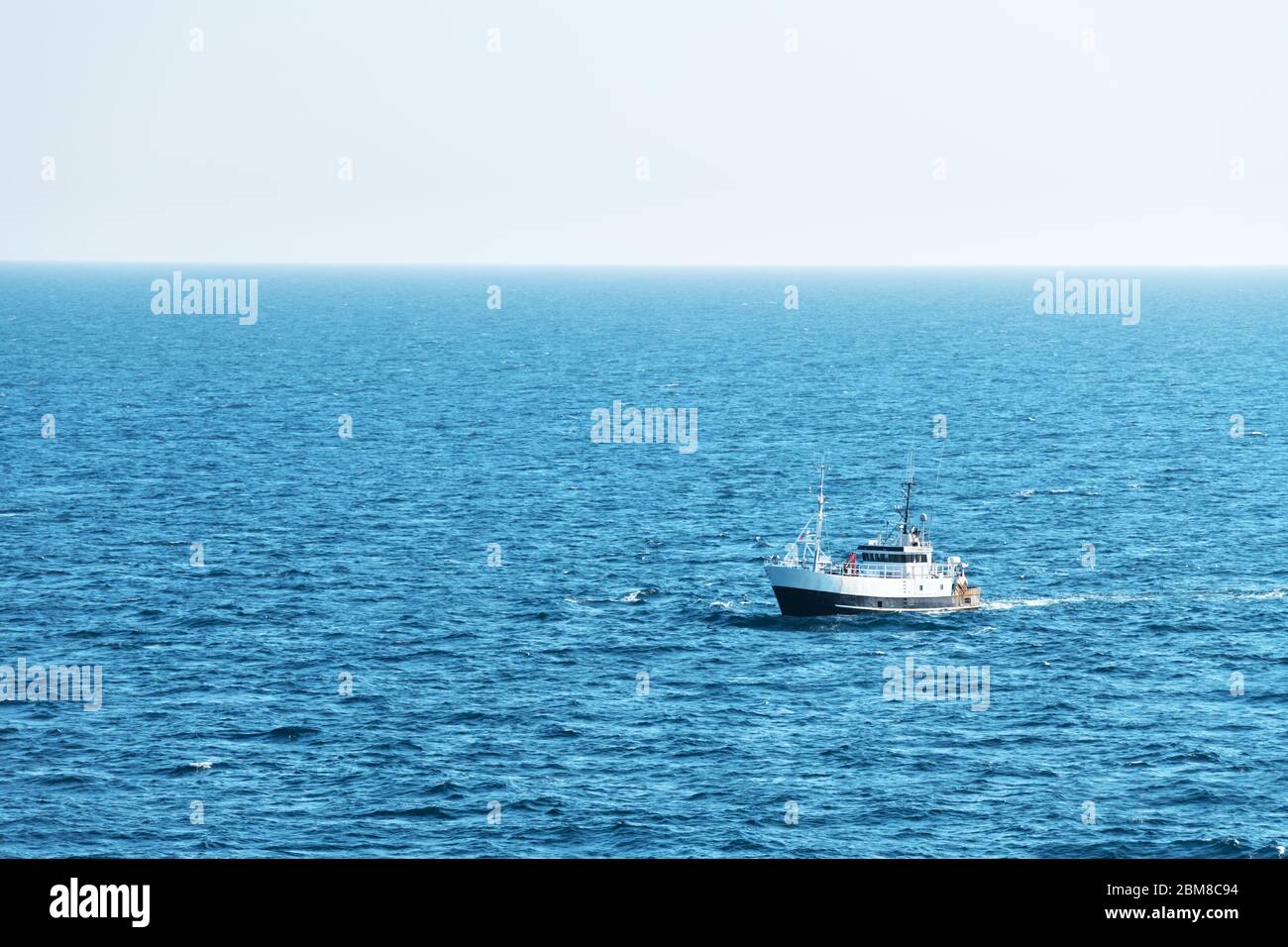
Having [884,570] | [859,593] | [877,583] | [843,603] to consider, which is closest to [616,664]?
[843,603]

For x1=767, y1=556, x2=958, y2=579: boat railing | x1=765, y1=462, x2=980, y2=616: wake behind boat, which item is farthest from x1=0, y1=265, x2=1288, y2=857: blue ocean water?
x1=767, y1=556, x2=958, y2=579: boat railing

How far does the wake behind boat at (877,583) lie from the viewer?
101188 mm

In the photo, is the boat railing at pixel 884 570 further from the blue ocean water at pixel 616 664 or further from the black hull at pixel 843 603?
the blue ocean water at pixel 616 664

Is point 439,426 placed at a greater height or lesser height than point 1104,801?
greater

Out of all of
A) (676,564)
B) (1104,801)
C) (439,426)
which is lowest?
(1104,801)

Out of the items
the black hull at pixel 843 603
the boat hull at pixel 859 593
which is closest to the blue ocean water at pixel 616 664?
the black hull at pixel 843 603

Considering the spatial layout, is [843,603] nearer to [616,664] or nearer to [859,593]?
[859,593]

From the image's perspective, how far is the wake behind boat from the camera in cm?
10119

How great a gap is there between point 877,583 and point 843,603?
2455 millimetres
